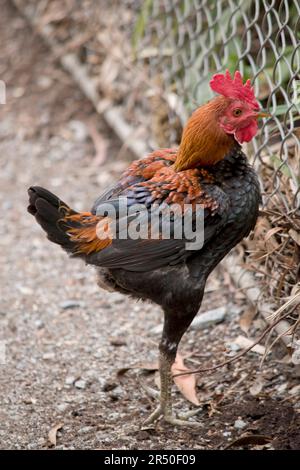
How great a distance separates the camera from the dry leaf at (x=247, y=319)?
4.15 m

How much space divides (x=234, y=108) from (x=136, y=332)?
156 centimetres

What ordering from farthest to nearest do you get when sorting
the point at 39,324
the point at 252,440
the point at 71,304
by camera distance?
1. the point at 71,304
2. the point at 39,324
3. the point at 252,440

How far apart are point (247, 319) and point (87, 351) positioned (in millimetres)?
892

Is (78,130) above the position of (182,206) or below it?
above

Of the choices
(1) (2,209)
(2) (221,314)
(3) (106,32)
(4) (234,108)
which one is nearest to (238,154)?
(4) (234,108)

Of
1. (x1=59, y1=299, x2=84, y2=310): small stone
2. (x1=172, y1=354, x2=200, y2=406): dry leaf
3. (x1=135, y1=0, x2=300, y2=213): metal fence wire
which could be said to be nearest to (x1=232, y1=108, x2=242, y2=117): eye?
(x1=135, y1=0, x2=300, y2=213): metal fence wire

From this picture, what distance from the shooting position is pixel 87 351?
14.0 ft

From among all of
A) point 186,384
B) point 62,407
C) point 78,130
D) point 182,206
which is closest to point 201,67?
point 78,130

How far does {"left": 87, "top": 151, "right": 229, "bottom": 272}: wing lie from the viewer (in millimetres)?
3291

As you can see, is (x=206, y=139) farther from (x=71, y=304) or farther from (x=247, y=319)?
(x=71, y=304)

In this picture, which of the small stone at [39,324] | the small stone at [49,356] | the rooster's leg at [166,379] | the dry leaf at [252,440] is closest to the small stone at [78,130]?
the small stone at [39,324]

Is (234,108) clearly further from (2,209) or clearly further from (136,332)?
(2,209)

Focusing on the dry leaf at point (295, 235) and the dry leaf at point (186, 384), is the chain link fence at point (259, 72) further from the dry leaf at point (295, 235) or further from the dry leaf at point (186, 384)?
the dry leaf at point (186, 384)

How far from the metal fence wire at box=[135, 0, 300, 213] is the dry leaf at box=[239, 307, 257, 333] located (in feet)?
2.05
